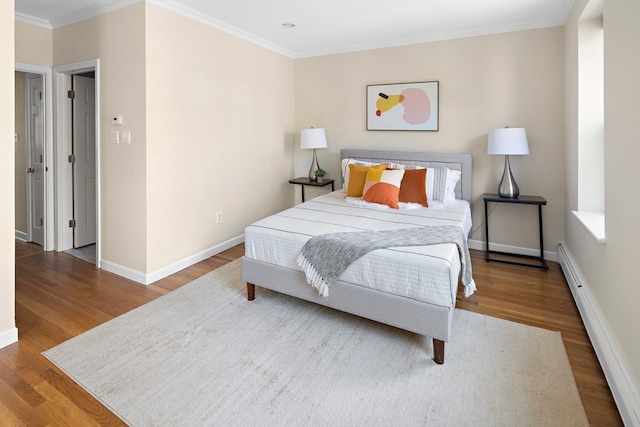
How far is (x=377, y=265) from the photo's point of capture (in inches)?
86.1

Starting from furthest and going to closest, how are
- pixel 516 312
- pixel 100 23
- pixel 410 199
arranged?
pixel 410 199 < pixel 100 23 < pixel 516 312

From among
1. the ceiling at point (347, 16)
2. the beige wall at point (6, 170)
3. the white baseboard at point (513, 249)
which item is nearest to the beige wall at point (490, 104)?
the white baseboard at point (513, 249)

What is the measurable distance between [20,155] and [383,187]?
4.38m

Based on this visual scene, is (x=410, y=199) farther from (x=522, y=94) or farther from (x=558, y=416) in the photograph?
(x=558, y=416)

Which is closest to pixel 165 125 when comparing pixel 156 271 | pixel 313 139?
pixel 156 271

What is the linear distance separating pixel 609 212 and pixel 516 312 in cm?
103

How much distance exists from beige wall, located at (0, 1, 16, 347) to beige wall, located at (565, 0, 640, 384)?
3303 mm

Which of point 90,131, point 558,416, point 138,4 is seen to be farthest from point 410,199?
point 90,131

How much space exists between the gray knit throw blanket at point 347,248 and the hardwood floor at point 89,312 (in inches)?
26.3

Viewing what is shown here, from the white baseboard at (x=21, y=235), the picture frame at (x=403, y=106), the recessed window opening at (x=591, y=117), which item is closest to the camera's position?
the recessed window opening at (x=591, y=117)

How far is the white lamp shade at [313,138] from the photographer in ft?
15.1

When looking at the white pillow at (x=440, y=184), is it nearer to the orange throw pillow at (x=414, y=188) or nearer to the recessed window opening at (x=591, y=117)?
the orange throw pillow at (x=414, y=188)

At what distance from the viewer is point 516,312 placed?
266cm

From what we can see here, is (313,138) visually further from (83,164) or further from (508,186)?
(83,164)
